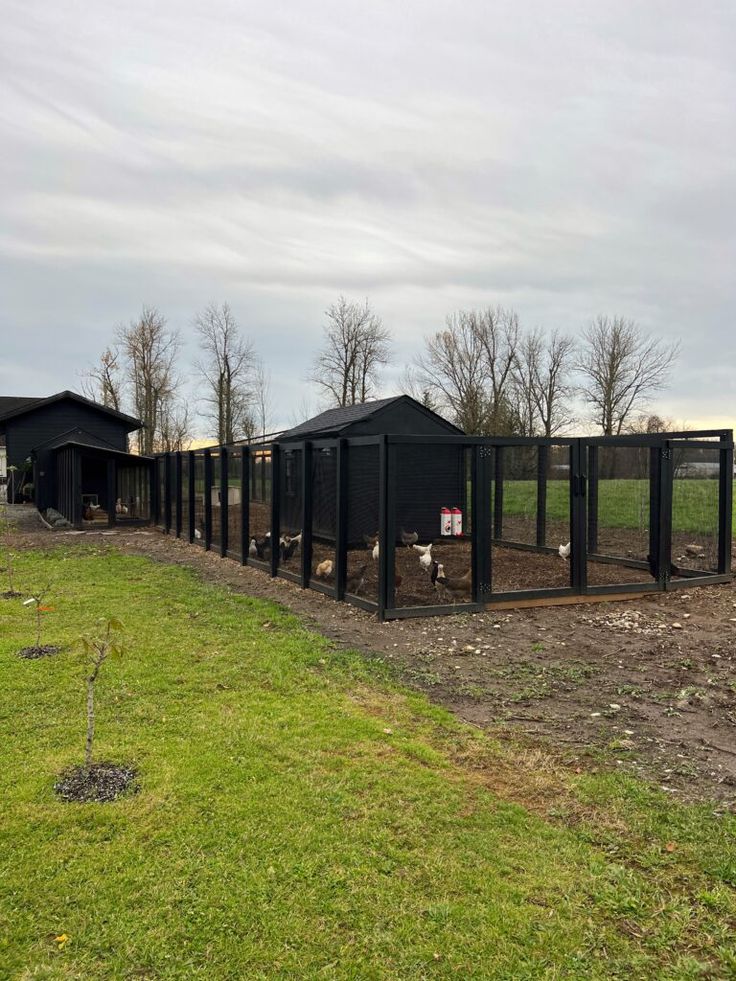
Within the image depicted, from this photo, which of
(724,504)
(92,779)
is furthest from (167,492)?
(92,779)

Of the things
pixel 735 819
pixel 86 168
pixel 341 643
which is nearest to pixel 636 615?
pixel 341 643

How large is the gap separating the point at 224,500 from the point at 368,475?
4.68m

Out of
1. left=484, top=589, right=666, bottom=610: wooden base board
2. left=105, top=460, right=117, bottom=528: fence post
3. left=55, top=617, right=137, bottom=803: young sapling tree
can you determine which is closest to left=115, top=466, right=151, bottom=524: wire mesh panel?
left=105, top=460, right=117, bottom=528: fence post

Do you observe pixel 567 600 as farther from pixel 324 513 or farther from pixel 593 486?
pixel 324 513

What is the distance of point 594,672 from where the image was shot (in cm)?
479

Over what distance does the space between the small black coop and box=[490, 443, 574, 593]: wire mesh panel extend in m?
0.66

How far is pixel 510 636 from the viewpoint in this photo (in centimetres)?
580

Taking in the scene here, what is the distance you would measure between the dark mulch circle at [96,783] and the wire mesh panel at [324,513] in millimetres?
4466

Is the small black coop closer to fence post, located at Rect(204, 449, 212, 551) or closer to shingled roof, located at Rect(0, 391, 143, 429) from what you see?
fence post, located at Rect(204, 449, 212, 551)

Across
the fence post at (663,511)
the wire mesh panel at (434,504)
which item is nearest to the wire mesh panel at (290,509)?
the wire mesh panel at (434,504)

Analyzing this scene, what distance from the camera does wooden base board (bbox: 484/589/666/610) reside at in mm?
6773

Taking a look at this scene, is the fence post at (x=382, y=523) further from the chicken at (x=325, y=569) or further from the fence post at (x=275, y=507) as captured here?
the fence post at (x=275, y=507)

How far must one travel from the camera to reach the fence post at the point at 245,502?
1001 cm

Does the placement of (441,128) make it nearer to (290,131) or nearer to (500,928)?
(290,131)
